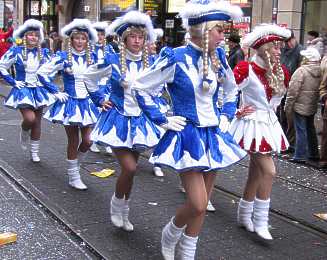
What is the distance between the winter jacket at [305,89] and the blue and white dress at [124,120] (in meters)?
3.96

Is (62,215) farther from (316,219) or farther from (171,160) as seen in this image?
(316,219)

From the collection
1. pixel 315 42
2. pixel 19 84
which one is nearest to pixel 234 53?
pixel 315 42

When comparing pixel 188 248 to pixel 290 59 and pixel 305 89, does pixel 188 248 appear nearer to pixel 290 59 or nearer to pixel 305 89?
pixel 305 89

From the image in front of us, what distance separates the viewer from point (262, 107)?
17.2 feet

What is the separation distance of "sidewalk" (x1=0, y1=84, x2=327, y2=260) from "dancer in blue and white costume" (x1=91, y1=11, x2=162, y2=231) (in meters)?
0.39

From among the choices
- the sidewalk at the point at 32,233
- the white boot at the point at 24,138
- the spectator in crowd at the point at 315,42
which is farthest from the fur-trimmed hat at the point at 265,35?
the spectator in crowd at the point at 315,42

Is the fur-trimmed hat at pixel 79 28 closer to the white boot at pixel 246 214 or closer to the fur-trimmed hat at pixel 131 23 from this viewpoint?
the fur-trimmed hat at pixel 131 23

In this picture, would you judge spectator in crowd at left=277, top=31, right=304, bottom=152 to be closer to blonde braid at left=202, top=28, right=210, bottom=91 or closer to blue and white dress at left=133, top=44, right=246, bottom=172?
blue and white dress at left=133, top=44, right=246, bottom=172

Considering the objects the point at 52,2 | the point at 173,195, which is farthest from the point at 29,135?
the point at 52,2

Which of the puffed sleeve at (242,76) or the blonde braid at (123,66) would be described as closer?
the puffed sleeve at (242,76)

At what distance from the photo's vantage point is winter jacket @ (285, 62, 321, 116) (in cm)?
867

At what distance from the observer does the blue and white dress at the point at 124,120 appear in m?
5.19

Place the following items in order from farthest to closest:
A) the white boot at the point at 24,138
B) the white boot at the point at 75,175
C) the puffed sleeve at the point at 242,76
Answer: the white boot at the point at 24,138
the white boot at the point at 75,175
the puffed sleeve at the point at 242,76

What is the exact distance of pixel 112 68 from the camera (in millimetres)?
5348
